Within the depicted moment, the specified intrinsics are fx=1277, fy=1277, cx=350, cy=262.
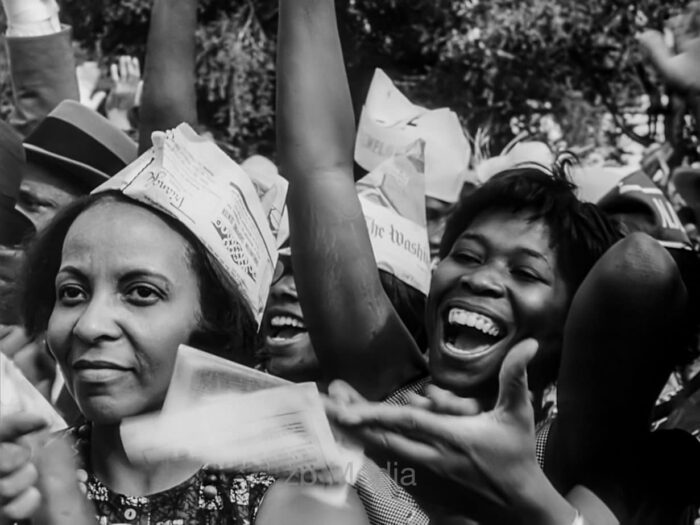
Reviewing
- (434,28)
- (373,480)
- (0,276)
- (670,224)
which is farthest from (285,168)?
(434,28)

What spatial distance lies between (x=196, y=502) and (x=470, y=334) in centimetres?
56

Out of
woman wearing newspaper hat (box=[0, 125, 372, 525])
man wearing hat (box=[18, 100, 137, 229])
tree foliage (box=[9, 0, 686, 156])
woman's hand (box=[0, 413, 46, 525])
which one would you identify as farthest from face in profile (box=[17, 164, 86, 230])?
tree foliage (box=[9, 0, 686, 156])

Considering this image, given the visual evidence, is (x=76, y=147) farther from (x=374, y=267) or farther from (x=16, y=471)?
(x=16, y=471)

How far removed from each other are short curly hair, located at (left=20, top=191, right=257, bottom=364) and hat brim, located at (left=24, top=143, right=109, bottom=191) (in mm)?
625

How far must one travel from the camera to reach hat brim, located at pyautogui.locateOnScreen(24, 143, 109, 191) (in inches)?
109

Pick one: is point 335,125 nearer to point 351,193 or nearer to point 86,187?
point 351,193

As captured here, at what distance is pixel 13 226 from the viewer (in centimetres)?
276

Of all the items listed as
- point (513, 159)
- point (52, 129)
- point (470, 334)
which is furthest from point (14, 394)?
point (513, 159)

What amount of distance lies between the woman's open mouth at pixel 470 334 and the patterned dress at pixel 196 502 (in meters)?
0.44

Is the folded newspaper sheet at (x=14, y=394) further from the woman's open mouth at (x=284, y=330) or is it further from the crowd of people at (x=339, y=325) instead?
the woman's open mouth at (x=284, y=330)

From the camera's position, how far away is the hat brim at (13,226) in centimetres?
270

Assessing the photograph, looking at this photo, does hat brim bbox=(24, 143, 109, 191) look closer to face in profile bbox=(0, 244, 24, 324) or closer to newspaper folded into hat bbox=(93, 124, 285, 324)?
face in profile bbox=(0, 244, 24, 324)

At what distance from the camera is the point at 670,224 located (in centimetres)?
283

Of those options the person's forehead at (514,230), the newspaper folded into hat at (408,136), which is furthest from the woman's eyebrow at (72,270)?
the newspaper folded into hat at (408,136)
